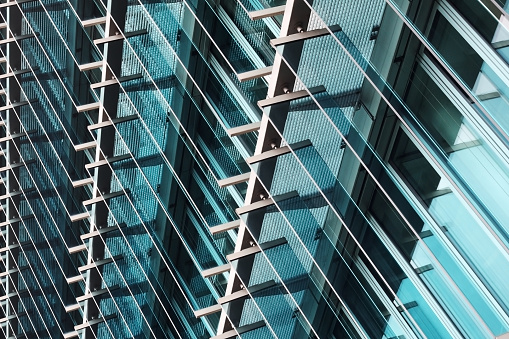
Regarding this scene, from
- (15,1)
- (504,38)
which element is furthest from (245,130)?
(15,1)

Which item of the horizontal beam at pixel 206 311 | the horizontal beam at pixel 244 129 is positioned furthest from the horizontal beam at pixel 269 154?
the horizontal beam at pixel 206 311

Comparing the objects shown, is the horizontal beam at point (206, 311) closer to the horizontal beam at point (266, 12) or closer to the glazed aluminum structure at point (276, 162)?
the glazed aluminum structure at point (276, 162)

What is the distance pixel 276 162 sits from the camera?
21.5 ft

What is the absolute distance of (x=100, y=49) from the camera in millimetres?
9328

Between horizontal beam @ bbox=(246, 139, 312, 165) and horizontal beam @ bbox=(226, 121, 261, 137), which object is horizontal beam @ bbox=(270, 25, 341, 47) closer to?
horizontal beam @ bbox=(246, 139, 312, 165)

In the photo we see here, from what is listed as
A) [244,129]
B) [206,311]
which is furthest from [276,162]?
[206,311]

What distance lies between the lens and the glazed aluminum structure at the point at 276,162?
4816mm

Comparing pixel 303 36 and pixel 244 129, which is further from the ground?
pixel 244 129

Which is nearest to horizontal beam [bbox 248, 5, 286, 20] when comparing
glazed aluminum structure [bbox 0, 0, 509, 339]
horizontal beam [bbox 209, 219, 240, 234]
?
glazed aluminum structure [bbox 0, 0, 509, 339]

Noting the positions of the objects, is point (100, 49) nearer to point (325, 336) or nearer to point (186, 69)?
point (186, 69)

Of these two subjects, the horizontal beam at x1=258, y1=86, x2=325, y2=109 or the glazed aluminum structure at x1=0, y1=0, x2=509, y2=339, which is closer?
the glazed aluminum structure at x1=0, y1=0, x2=509, y2=339

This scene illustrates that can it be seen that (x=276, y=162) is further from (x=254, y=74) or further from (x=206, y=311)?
(x=206, y=311)

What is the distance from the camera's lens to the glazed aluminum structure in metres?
4.82

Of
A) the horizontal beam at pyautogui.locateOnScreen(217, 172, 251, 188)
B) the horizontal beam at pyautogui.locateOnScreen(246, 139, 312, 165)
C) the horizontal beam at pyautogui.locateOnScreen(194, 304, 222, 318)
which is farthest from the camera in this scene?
the horizontal beam at pyautogui.locateOnScreen(194, 304, 222, 318)
